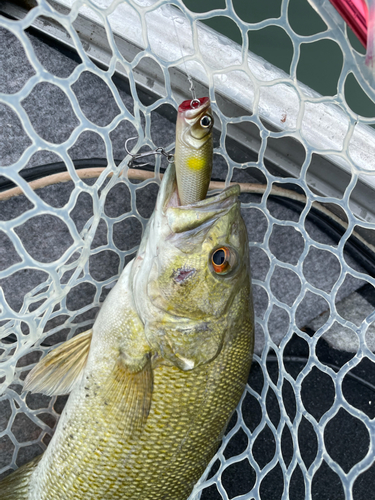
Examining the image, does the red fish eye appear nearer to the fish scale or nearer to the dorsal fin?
the fish scale

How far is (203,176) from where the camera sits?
3.03 feet

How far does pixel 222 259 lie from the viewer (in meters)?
0.98

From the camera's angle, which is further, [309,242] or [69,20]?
[309,242]

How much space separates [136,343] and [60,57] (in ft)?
3.20

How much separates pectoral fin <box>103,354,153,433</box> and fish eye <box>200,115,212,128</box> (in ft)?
1.81

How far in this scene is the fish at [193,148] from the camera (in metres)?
0.88

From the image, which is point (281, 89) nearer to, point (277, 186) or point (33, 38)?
point (277, 186)

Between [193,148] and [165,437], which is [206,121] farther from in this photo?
[165,437]

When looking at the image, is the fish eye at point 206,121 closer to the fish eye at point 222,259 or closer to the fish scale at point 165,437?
the fish eye at point 222,259

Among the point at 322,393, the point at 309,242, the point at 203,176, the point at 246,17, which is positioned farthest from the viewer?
the point at 246,17

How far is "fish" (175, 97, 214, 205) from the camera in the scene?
0.88 metres

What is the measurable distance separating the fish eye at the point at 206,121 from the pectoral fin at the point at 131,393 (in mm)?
552

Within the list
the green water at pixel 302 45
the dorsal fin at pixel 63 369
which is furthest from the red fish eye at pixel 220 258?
the green water at pixel 302 45

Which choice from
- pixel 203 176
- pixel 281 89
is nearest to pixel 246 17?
pixel 281 89
